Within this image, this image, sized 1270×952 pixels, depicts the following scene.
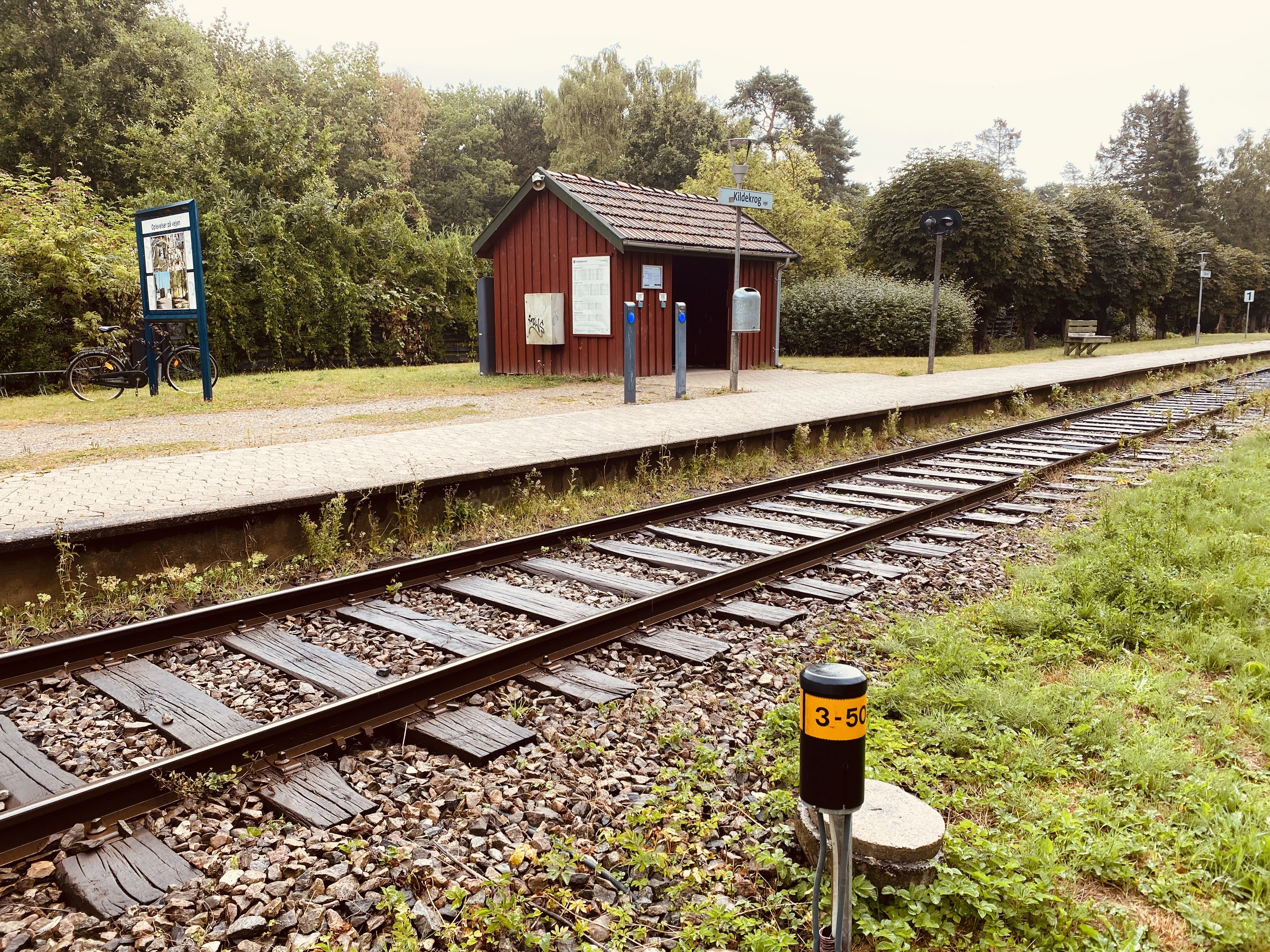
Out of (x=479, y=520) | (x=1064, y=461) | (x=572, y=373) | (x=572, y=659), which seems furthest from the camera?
(x=572, y=373)

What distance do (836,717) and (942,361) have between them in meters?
23.7

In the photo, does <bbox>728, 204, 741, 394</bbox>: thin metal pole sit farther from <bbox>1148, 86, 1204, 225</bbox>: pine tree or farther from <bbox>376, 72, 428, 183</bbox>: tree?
<bbox>1148, 86, 1204, 225</bbox>: pine tree

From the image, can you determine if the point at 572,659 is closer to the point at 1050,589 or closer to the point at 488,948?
the point at 488,948

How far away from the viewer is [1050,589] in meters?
5.40

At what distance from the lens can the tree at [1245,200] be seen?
7512 centimetres

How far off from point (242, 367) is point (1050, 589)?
65.1 feet

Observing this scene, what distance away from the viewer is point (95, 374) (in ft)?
50.8

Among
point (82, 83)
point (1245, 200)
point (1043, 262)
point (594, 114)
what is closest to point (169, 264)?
point (82, 83)

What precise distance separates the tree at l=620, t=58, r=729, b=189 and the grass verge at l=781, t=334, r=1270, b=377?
20.5 metres

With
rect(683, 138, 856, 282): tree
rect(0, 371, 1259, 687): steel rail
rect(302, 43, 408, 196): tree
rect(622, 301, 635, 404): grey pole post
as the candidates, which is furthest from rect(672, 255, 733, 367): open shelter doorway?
rect(302, 43, 408, 196): tree

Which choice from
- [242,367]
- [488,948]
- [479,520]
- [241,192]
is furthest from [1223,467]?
[241,192]

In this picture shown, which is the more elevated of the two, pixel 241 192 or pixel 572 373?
pixel 241 192

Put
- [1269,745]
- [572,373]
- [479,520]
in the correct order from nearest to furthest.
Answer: [1269,745] → [479,520] → [572,373]

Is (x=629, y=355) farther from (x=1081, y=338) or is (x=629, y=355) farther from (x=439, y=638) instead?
(x=1081, y=338)
